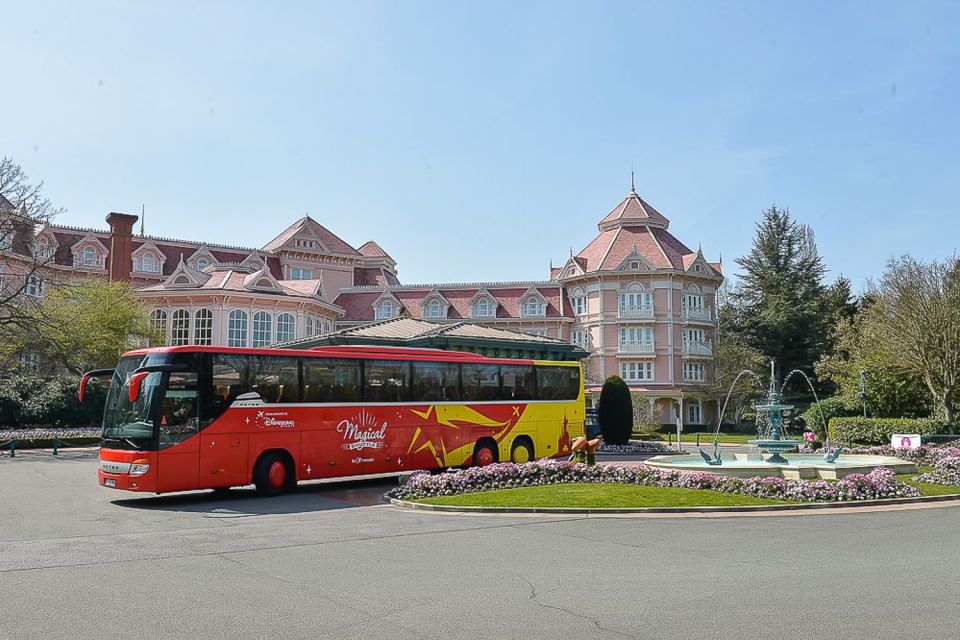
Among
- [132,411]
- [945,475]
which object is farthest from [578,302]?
[132,411]

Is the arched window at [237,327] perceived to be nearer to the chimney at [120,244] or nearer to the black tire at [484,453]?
the chimney at [120,244]

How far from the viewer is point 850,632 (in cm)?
675

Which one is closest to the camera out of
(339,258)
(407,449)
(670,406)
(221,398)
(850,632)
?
(850,632)

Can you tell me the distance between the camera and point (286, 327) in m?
54.2

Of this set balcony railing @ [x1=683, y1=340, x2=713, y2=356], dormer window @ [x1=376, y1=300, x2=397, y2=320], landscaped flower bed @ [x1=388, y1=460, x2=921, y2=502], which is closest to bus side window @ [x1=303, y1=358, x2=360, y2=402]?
landscaped flower bed @ [x1=388, y1=460, x2=921, y2=502]

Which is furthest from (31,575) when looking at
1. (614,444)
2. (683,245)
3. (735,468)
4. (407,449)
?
(683,245)

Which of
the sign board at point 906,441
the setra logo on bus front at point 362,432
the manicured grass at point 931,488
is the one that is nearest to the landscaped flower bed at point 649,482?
the manicured grass at point 931,488

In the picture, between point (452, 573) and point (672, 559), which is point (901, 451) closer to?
point (672, 559)

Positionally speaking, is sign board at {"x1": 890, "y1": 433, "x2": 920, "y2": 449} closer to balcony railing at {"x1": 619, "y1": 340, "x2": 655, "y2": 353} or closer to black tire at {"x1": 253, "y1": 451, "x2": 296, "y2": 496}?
black tire at {"x1": 253, "y1": 451, "x2": 296, "y2": 496}

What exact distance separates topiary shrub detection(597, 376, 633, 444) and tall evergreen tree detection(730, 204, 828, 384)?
1119 inches

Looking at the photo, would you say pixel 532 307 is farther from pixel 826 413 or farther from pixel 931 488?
pixel 931 488

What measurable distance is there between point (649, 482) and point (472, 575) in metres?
9.98

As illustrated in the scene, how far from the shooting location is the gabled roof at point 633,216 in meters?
68.1

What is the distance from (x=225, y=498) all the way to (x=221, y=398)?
262 cm
